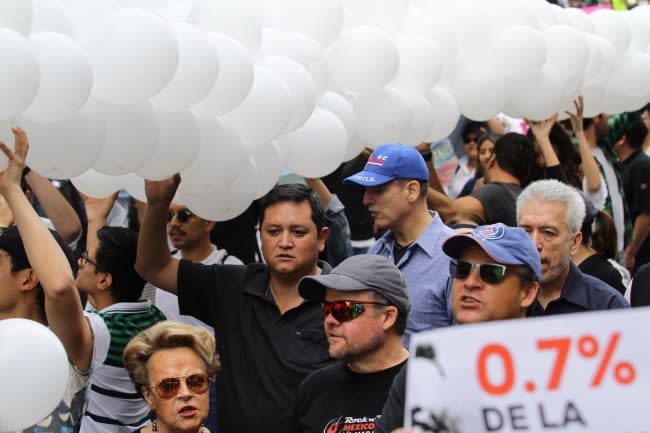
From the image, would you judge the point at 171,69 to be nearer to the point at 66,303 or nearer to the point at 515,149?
the point at 66,303

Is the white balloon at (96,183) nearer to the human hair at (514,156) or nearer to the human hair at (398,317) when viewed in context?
the human hair at (398,317)

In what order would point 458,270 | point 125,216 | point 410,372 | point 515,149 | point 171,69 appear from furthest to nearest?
point 125,216 → point 515,149 → point 171,69 → point 458,270 → point 410,372

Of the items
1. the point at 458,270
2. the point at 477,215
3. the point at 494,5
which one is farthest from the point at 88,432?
the point at 494,5

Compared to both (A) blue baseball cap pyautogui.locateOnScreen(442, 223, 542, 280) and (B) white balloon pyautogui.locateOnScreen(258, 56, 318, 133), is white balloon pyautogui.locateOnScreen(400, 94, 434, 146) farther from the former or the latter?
(A) blue baseball cap pyautogui.locateOnScreen(442, 223, 542, 280)

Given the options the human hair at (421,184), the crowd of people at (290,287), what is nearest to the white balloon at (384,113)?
the crowd of people at (290,287)

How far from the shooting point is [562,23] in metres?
5.73

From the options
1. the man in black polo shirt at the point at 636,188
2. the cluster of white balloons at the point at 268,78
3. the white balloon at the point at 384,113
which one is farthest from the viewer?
the man in black polo shirt at the point at 636,188

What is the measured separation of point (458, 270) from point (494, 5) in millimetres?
2480

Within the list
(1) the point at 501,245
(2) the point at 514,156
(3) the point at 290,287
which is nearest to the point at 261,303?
(3) the point at 290,287

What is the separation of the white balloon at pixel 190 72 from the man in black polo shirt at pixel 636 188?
4218 millimetres

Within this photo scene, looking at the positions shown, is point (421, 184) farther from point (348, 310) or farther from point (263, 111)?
point (348, 310)

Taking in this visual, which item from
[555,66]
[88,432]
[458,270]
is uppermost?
[555,66]

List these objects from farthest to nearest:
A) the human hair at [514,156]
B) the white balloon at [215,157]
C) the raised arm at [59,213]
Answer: the human hair at [514,156], the raised arm at [59,213], the white balloon at [215,157]

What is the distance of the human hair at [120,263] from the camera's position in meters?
4.75
